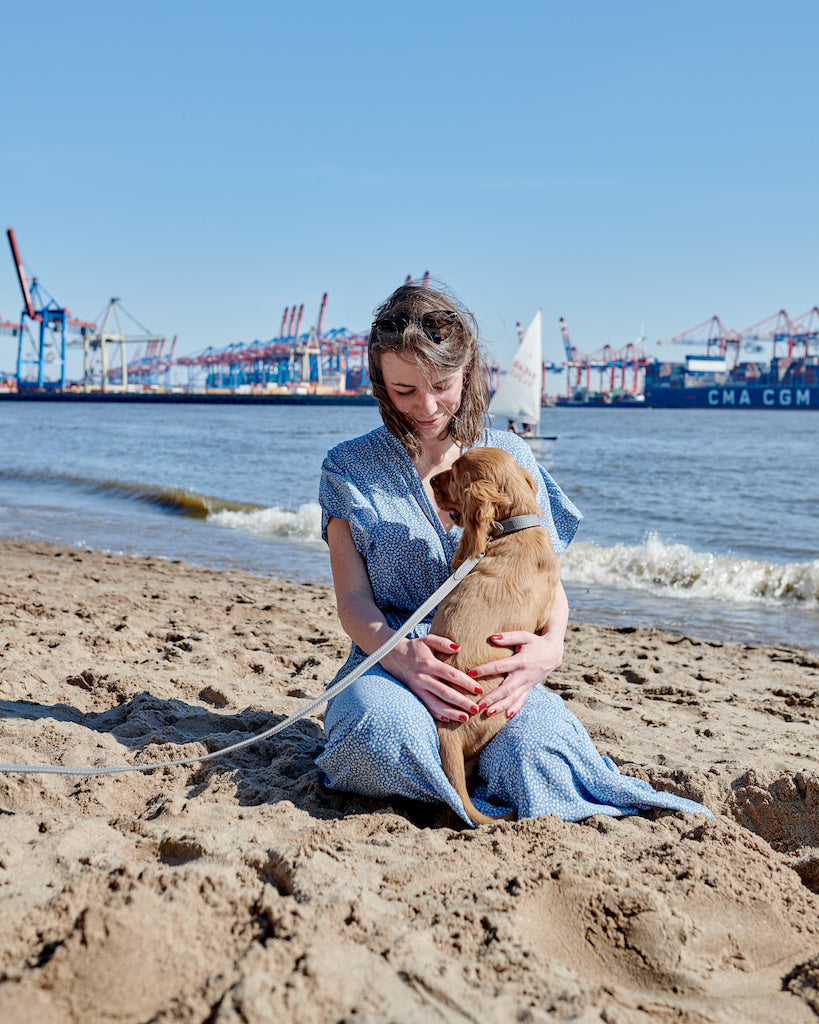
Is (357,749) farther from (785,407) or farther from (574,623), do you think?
(785,407)

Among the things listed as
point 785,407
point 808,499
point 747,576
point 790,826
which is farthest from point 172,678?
point 785,407

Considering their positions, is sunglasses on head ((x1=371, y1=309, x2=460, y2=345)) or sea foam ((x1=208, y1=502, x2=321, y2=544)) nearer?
sunglasses on head ((x1=371, y1=309, x2=460, y2=345))

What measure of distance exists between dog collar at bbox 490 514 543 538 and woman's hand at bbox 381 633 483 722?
0.37 m

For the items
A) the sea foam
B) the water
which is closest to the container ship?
the water

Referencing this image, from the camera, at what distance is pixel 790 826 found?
249 cm

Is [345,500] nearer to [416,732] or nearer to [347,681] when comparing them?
[347,681]

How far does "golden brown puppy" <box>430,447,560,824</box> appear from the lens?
7.71ft

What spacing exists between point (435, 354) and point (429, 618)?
2.81 feet

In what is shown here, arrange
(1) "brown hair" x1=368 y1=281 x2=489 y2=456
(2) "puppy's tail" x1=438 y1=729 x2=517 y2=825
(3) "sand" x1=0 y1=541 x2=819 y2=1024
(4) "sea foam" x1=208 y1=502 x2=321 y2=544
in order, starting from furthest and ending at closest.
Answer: (4) "sea foam" x1=208 y1=502 x2=321 y2=544
(1) "brown hair" x1=368 y1=281 x2=489 y2=456
(2) "puppy's tail" x1=438 y1=729 x2=517 y2=825
(3) "sand" x1=0 y1=541 x2=819 y2=1024

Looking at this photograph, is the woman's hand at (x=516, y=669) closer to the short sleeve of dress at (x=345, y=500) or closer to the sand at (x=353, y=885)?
the sand at (x=353, y=885)

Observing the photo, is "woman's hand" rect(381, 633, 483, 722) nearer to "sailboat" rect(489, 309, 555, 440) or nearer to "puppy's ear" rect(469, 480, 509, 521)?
"puppy's ear" rect(469, 480, 509, 521)

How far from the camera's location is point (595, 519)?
12297 millimetres

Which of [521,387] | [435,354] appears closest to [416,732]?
[435,354]

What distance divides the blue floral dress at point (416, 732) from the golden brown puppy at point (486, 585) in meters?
0.06
